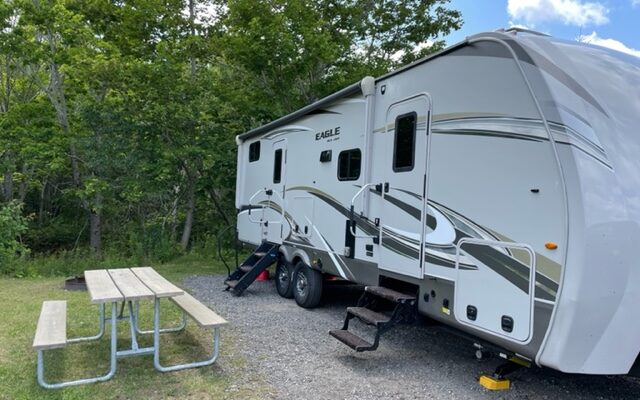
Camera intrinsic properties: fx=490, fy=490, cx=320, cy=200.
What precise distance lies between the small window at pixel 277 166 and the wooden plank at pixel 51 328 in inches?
152

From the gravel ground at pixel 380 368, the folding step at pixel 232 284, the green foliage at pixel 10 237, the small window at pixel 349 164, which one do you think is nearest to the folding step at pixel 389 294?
the gravel ground at pixel 380 368

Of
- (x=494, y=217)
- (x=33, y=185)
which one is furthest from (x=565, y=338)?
(x=33, y=185)

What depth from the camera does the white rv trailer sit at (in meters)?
2.95

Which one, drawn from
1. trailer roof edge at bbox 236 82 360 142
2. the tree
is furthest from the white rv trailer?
the tree

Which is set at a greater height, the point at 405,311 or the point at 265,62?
the point at 265,62

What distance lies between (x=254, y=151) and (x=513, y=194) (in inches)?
247

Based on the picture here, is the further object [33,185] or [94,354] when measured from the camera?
[33,185]

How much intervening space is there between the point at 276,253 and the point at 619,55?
17.7ft

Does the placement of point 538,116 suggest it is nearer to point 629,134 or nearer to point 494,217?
point 629,134

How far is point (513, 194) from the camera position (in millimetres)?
3412

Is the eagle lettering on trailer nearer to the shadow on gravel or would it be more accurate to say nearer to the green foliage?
the shadow on gravel

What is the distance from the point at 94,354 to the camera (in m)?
4.61

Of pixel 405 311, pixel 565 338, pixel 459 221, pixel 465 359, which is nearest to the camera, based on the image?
pixel 565 338

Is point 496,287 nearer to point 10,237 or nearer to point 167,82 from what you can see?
point 10,237
